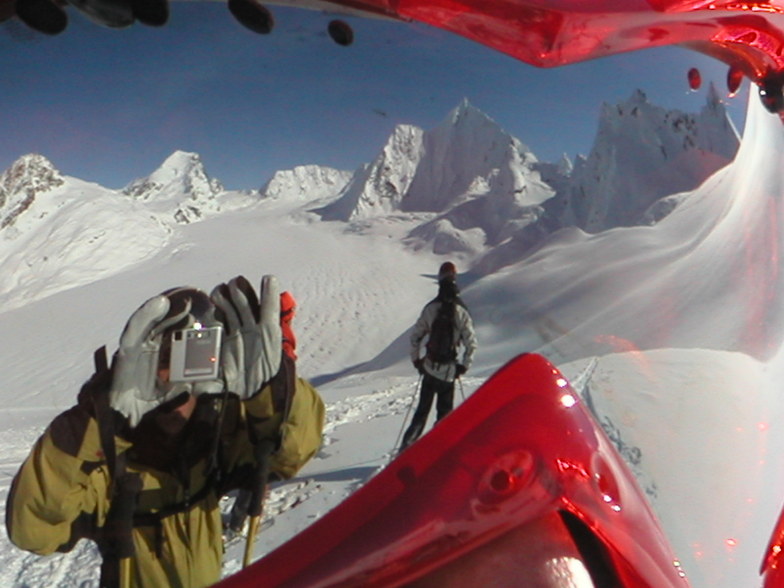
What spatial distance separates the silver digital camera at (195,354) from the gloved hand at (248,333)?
2 centimetres

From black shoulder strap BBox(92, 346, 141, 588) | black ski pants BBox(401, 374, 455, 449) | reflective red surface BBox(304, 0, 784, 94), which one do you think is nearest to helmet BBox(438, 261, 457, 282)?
black ski pants BBox(401, 374, 455, 449)

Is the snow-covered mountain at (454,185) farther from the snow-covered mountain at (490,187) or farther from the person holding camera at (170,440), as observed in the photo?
the person holding camera at (170,440)

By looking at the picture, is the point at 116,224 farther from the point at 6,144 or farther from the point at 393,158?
the point at 393,158

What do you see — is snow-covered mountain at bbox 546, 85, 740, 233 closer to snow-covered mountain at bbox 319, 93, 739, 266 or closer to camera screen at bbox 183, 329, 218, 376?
snow-covered mountain at bbox 319, 93, 739, 266

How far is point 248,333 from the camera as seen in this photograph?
0.99 metres

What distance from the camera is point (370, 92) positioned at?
1.10m

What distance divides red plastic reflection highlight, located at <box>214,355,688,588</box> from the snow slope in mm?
36

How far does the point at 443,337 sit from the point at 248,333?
0.29 meters

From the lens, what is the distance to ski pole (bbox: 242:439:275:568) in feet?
3.47

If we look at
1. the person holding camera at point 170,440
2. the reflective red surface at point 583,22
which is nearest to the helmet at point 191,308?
the person holding camera at point 170,440

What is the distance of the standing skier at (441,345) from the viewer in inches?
43.3

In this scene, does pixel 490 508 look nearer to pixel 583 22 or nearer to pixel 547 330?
pixel 547 330

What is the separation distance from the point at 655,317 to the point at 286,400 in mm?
670

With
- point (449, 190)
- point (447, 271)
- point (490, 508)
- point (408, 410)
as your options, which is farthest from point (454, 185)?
point (490, 508)
